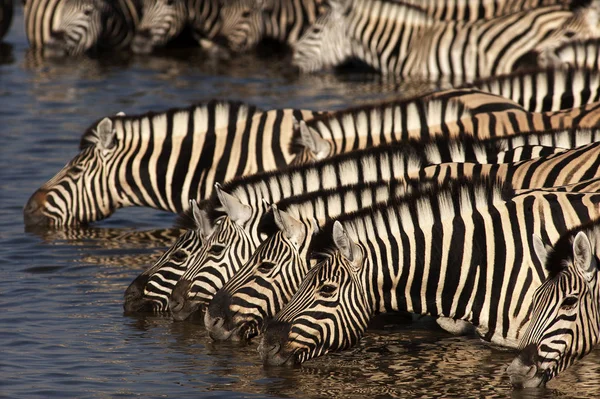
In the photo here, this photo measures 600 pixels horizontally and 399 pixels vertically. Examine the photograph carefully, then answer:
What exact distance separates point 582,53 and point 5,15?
47.1ft

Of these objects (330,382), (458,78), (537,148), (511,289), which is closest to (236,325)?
(330,382)

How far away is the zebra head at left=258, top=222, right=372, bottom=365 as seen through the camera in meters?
9.49

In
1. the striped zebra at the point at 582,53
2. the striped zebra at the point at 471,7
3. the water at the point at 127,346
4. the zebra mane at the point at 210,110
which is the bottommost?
the water at the point at 127,346

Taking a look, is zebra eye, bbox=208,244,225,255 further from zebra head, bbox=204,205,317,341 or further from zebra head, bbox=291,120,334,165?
zebra head, bbox=291,120,334,165

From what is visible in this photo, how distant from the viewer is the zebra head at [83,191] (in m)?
14.6

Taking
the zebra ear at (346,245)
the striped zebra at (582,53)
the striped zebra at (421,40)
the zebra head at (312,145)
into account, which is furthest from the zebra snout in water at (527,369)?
the striped zebra at (421,40)

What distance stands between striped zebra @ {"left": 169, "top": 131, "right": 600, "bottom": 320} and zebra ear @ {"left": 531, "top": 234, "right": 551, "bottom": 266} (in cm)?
198

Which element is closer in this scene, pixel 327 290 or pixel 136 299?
pixel 327 290

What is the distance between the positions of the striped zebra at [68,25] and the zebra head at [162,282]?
14630 millimetres

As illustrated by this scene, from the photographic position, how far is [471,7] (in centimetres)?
2525

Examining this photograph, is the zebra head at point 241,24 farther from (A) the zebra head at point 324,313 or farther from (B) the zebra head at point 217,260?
→ (A) the zebra head at point 324,313

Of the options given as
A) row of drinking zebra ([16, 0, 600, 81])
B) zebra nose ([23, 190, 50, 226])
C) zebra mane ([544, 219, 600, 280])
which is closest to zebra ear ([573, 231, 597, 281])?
zebra mane ([544, 219, 600, 280])

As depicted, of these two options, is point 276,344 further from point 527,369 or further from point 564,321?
point 564,321

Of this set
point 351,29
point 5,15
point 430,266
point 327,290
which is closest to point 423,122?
point 430,266
